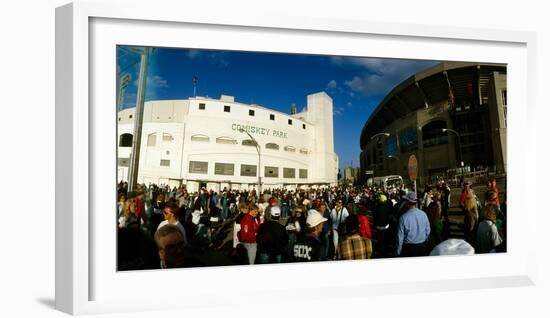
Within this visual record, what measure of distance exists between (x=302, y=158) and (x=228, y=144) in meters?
1.30

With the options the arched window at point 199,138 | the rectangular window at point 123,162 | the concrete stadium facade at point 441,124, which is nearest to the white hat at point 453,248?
the concrete stadium facade at point 441,124

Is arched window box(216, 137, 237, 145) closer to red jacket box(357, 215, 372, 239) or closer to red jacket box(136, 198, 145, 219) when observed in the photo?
red jacket box(136, 198, 145, 219)

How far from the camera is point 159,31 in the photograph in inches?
307

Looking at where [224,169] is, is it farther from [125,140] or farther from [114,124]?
[114,124]

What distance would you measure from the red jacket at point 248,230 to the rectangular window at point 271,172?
729 mm

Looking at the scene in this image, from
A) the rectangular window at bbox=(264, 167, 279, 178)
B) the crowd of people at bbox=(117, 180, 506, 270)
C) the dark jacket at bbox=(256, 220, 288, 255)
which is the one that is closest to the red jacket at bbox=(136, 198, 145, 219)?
the crowd of people at bbox=(117, 180, 506, 270)

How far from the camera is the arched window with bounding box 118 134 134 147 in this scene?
25.4 feet

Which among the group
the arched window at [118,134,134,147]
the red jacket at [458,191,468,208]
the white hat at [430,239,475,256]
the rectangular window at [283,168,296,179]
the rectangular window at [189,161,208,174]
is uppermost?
the arched window at [118,134,134,147]

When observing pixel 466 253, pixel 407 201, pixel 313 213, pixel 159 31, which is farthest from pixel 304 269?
pixel 159 31

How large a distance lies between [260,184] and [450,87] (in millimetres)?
3939

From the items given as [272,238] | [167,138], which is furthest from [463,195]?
[167,138]

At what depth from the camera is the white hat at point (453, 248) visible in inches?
361

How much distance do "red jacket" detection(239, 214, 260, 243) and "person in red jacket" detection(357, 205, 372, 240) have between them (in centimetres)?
179

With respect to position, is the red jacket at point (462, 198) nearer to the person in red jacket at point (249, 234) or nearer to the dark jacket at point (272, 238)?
the dark jacket at point (272, 238)
